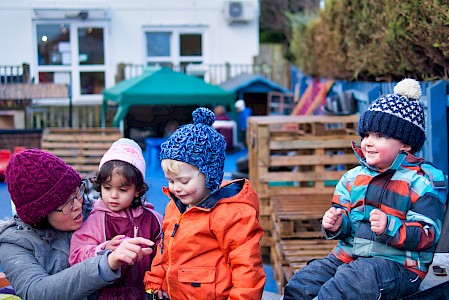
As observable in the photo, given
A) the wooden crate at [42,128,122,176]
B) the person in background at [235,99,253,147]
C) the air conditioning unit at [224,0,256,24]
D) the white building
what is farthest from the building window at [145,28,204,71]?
the wooden crate at [42,128,122,176]

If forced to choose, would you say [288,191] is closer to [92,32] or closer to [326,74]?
[326,74]

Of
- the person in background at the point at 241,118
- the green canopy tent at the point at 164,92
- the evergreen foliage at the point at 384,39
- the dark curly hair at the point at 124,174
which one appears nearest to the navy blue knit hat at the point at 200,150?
the dark curly hair at the point at 124,174

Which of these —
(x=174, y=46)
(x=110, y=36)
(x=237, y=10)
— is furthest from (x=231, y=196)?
(x=174, y=46)

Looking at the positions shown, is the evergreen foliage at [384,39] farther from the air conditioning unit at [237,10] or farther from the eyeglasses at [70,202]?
the air conditioning unit at [237,10]

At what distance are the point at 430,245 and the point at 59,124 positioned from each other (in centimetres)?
1536

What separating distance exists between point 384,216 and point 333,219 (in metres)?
0.28

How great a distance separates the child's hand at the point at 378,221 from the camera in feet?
8.17

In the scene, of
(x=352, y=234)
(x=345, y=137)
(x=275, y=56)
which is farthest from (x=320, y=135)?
(x=275, y=56)

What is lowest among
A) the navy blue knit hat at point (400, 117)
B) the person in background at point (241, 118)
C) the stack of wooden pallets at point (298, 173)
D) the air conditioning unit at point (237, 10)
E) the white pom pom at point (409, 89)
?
the person in background at point (241, 118)

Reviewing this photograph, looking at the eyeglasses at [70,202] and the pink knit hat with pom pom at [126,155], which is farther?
the pink knit hat with pom pom at [126,155]

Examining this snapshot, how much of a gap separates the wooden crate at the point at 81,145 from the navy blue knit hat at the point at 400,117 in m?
8.02

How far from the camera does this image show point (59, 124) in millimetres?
17031

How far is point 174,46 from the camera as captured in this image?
1892 centimetres

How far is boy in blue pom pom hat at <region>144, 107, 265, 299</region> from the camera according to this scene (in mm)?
2629
